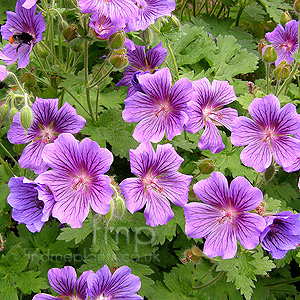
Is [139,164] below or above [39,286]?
above

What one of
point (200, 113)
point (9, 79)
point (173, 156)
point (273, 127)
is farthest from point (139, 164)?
point (9, 79)

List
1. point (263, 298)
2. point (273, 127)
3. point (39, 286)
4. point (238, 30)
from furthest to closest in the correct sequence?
1. point (238, 30)
2. point (263, 298)
3. point (39, 286)
4. point (273, 127)

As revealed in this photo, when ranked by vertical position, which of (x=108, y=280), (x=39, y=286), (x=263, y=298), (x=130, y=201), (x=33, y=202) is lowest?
(x=263, y=298)

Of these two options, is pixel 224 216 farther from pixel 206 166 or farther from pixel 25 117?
pixel 25 117

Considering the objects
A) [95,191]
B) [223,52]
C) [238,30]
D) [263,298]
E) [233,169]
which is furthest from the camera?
[238,30]

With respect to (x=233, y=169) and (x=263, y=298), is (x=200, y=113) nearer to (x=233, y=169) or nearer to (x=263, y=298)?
(x=233, y=169)
